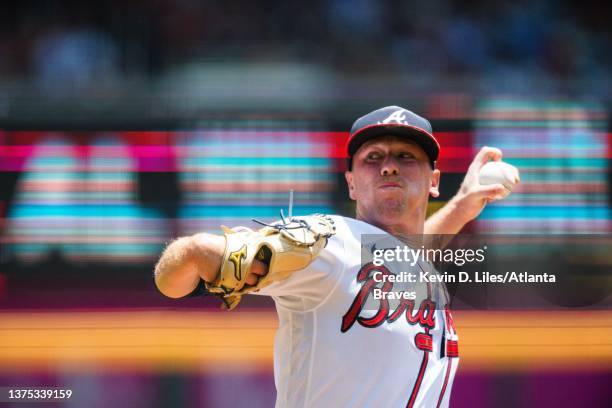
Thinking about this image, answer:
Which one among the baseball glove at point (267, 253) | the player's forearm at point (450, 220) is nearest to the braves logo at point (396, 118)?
the baseball glove at point (267, 253)

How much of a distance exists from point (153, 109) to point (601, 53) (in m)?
3.08

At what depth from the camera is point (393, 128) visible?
1.85 metres

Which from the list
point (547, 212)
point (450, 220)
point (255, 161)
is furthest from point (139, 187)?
point (547, 212)

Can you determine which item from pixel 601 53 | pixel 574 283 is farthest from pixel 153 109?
pixel 601 53

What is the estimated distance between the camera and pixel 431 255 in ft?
6.79

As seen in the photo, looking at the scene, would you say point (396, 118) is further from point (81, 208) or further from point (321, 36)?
point (321, 36)

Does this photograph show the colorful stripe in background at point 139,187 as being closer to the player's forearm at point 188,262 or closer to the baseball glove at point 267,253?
the baseball glove at point 267,253

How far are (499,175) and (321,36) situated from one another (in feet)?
8.99

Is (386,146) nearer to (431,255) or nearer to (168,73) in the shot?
(431,255)

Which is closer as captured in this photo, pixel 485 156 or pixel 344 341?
pixel 344 341

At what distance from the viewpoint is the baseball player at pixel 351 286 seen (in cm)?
135

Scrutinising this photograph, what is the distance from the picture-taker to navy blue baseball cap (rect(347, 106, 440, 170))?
185cm

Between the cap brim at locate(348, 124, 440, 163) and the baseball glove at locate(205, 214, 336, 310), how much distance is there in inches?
16.5

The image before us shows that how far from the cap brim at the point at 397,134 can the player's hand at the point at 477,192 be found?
40cm
